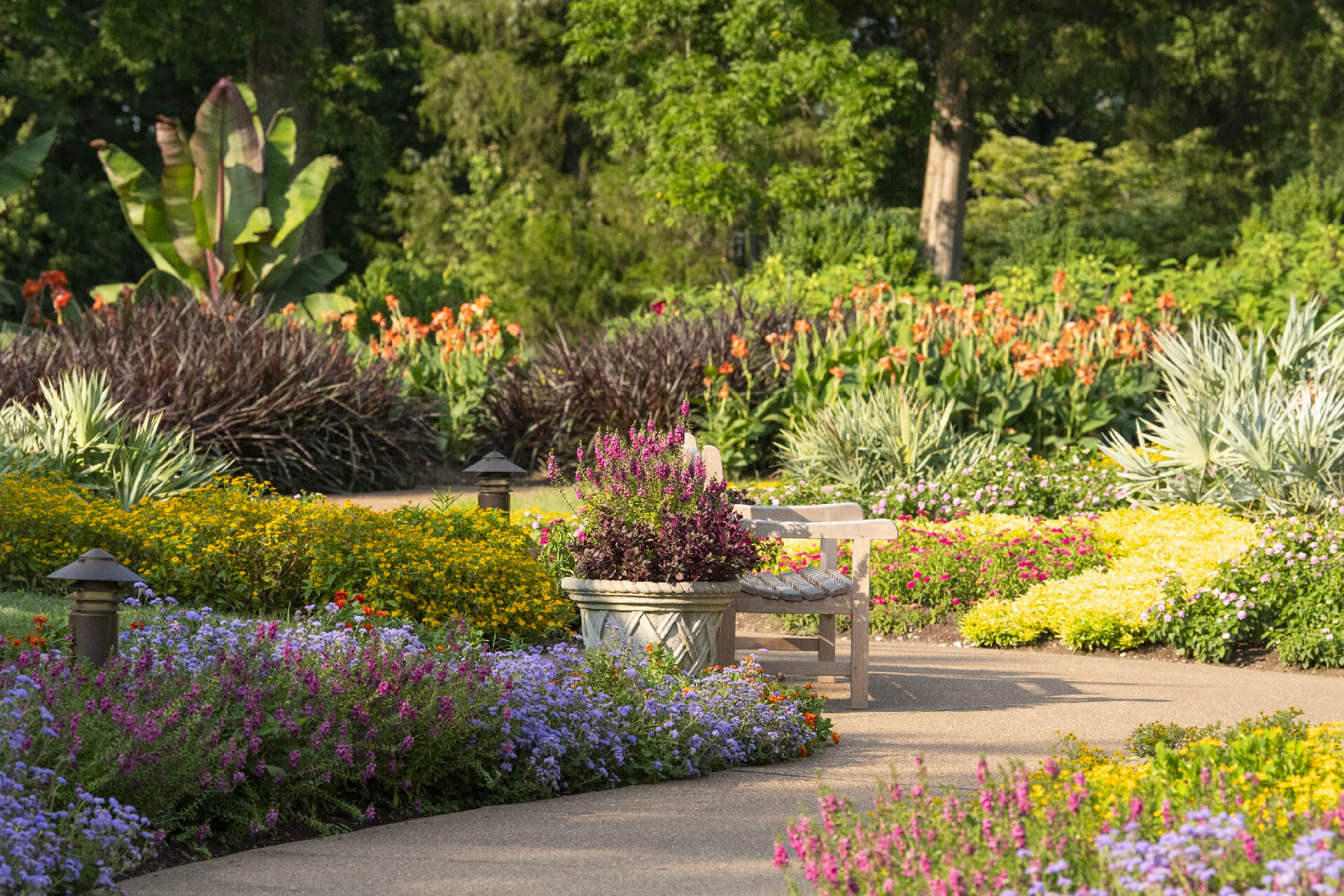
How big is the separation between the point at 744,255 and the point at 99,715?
23273 millimetres

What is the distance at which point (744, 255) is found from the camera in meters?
26.6

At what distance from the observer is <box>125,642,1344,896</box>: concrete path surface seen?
146 inches

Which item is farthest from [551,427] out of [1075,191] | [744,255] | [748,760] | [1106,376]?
[1075,191]

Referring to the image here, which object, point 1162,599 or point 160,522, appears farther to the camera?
point 1162,599

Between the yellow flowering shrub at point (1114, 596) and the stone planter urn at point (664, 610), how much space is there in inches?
106

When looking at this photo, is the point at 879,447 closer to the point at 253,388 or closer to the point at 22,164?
the point at 253,388

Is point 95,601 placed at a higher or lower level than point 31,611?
higher

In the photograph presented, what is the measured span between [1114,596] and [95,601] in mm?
5374

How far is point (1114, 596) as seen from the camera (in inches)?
310

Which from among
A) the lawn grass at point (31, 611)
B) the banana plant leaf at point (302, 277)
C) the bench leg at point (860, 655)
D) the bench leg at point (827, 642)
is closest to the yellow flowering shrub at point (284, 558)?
the lawn grass at point (31, 611)

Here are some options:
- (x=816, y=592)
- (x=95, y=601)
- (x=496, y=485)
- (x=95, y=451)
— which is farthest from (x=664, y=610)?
(x=95, y=451)

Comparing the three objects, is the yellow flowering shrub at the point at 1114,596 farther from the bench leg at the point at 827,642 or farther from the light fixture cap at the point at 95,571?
the light fixture cap at the point at 95,571

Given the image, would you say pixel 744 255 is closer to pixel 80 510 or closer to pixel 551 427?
pixel 551 427

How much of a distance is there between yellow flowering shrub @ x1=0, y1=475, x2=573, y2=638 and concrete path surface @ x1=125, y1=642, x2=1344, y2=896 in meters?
1.56
